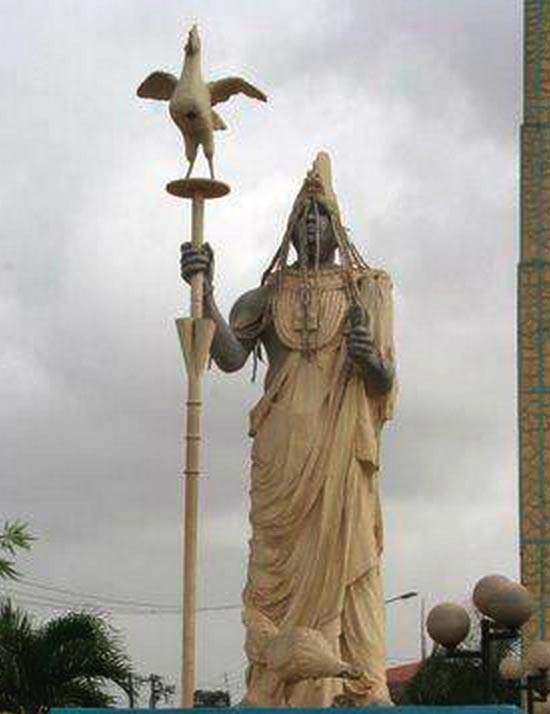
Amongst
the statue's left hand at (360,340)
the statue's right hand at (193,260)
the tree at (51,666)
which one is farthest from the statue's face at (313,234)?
the tree at (51,666)

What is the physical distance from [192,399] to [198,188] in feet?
3.39

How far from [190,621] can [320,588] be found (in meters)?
1.34

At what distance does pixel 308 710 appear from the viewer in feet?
27.3

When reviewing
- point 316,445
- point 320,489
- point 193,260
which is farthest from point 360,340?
point 193,260

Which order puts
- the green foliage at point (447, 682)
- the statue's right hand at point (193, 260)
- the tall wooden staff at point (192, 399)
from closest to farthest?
the tall wooden staff at point (192, 399), the statue's right hand at point (193, 260), the green foliage at point (447, 682)

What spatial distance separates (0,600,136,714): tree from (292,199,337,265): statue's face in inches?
192

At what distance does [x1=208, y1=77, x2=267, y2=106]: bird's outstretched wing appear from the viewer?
31.5ft

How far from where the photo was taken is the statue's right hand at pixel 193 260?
937 cm

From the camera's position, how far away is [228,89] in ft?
31.7

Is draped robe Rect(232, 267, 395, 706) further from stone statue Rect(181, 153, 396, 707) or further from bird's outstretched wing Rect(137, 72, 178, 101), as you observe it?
bird's outstretched wing Rect(137, 72, 178, 101)

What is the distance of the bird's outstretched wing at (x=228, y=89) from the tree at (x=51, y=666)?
590 cm

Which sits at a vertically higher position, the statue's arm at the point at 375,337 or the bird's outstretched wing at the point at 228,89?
the bird's outstretched wing at the point at 228,89

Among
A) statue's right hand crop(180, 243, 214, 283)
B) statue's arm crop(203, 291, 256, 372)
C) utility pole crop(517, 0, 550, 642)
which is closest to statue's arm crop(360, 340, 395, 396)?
statue's arm crop(203, 291, 256, 372)

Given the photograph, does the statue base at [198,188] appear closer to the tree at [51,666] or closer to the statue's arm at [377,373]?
the statue's arm at [377,373]
